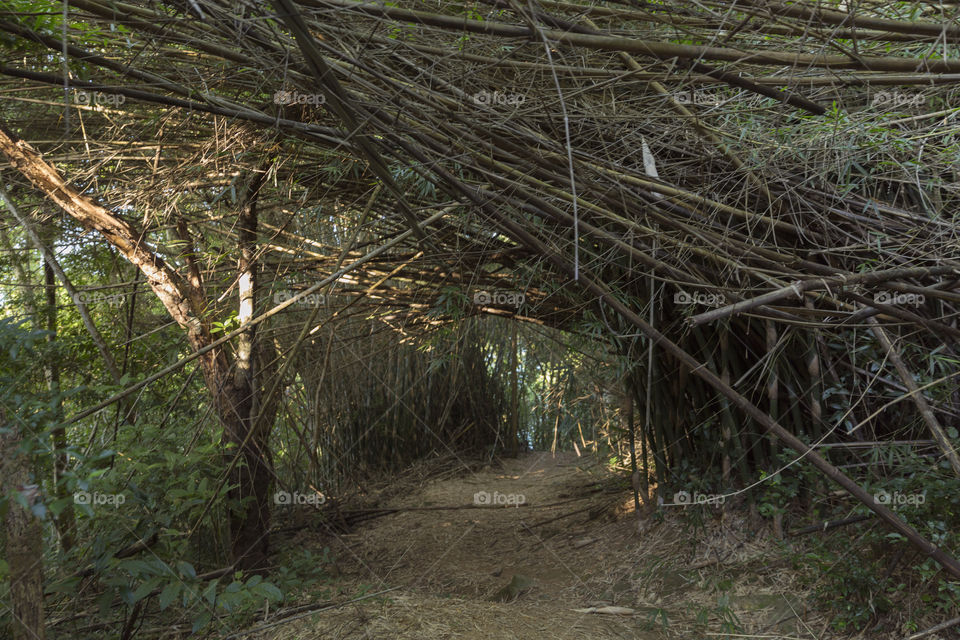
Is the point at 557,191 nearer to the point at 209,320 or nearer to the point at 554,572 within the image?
the point at 209,320

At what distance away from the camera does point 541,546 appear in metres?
3.99

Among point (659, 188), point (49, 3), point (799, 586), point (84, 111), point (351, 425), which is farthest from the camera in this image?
point (351, 425)

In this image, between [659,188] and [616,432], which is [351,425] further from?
[659,188]

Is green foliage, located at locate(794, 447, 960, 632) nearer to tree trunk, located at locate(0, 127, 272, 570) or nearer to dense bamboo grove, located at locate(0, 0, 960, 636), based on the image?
dense bamboo grove, located at locate(0, 0, 960, 636)

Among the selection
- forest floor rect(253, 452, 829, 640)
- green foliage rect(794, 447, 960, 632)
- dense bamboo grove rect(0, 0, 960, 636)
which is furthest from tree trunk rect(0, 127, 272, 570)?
green foliage rect(794, 447, 960, 632)

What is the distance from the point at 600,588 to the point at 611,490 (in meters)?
1.38

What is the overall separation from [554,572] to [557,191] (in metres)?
2.13

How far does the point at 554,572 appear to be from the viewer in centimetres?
357

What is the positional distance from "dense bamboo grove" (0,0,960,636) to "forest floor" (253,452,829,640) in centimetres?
37

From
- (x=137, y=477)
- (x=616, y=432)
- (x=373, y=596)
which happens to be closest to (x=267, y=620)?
(x=373, y=596)

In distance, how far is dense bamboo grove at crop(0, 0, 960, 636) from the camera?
6.75 feet

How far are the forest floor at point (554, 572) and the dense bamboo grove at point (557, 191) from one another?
0.37 m

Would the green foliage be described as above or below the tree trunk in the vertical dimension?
below

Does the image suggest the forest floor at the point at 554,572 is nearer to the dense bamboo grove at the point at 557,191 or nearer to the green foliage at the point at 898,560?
the green foliage at the point at 898,560
